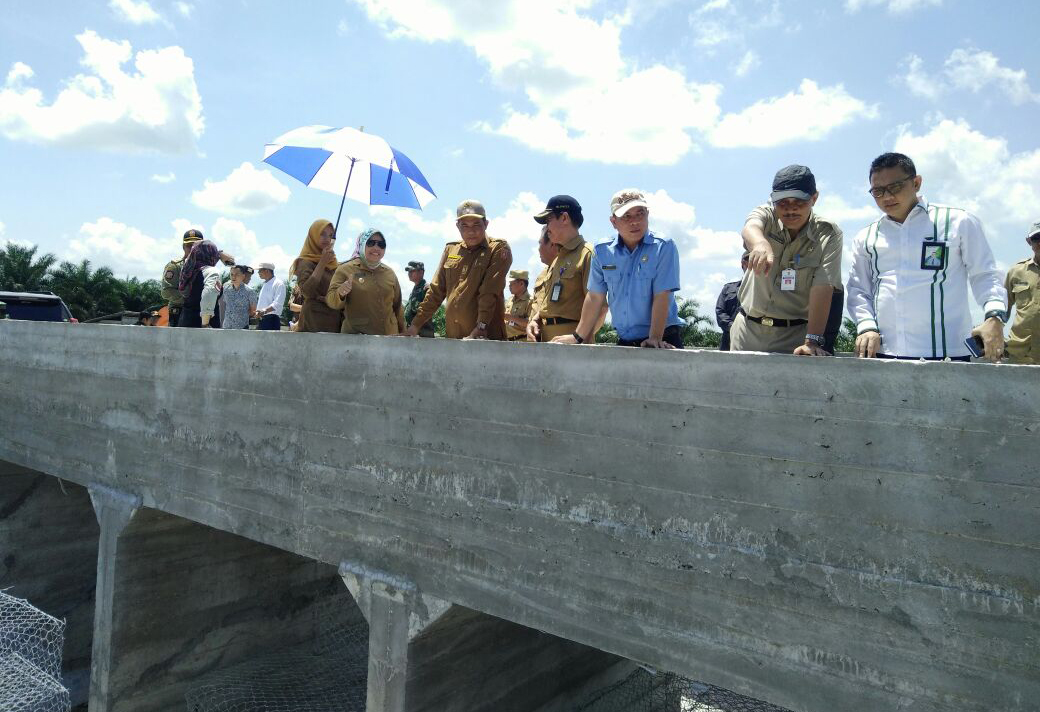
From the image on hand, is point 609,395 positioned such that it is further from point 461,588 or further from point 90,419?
point 90,419

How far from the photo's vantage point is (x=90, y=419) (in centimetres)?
666

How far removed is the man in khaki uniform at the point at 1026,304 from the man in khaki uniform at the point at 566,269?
2.90 metres

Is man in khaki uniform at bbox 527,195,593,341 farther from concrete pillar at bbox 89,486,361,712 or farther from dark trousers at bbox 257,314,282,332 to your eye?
concrete pillar at bbox 89,486,361,712

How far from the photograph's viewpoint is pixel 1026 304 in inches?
193

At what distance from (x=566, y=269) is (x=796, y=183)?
1628 millimetres

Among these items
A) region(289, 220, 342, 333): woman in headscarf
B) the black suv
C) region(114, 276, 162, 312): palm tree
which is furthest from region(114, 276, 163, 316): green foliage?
region(289, 220, 342, 333): woman in headscarf

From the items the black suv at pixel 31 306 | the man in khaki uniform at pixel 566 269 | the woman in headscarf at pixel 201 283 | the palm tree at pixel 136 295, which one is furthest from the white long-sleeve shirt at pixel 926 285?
the palm tree at pixel 136 295

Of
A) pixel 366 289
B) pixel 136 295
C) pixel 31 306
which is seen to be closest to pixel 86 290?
pixel 136 295

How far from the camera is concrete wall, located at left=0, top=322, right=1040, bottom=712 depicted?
2.66 m

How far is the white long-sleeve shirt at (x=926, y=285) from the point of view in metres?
3.04

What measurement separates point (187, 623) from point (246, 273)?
347 centimetres

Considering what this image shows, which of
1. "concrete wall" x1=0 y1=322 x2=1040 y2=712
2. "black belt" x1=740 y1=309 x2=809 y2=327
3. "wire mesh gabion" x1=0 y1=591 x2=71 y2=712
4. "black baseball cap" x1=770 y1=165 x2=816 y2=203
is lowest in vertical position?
"wire mesh gabion" x1=0 y1=591 x2=71 y2=712

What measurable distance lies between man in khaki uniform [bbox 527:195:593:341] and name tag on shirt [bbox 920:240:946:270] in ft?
6.46

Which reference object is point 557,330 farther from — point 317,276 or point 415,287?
point 415,287
